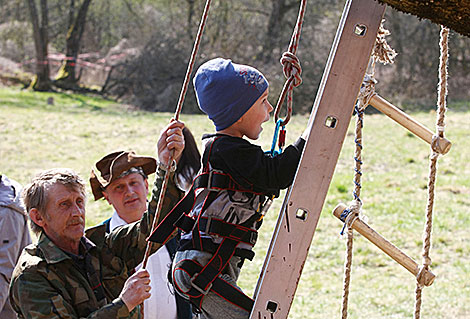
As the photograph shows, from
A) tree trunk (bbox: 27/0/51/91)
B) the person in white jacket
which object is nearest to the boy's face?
the person in white jacket

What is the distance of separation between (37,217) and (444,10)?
1832 mm

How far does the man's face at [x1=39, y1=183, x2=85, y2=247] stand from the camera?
8.83 feet

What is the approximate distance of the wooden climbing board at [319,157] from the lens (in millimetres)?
2010

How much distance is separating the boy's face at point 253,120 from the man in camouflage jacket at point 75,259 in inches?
11.7

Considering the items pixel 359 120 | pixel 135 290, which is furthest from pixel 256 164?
pixel 135 290

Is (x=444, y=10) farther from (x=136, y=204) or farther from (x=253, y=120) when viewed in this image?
(x=136, y=204)

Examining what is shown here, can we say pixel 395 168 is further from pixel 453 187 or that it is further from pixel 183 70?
pixel 183 70

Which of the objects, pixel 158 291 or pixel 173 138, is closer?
pixel 173 138

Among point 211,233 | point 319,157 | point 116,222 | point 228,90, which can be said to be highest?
point 228,90

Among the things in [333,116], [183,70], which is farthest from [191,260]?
[183,70]

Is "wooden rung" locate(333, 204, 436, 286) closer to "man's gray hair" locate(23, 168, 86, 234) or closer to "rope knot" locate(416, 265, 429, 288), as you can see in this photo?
"rope knot" locate(416, 265, 429, 288)

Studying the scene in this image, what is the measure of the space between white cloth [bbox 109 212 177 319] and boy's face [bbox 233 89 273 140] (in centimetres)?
126

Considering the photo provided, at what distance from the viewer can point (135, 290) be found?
2.50 metres

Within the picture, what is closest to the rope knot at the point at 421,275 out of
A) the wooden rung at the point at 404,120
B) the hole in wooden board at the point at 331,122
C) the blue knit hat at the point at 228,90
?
the wooden rung at the point at 404,120
